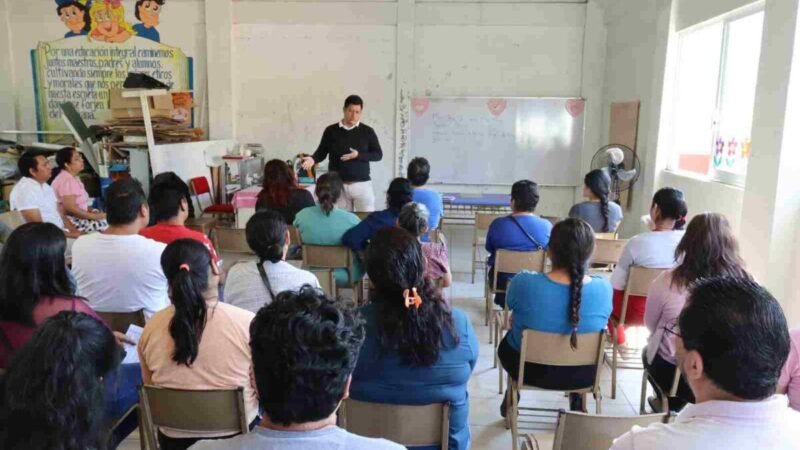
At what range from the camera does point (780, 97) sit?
346cm

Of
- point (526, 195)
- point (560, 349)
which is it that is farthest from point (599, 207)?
point (560, 349)

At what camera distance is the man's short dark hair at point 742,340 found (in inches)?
40.9

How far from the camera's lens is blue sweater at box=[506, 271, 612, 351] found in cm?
229

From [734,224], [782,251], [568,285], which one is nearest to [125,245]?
[568,285]

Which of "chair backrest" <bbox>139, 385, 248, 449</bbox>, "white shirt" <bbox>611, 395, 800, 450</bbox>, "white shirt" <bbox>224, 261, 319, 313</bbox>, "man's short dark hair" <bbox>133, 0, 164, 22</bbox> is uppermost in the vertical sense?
"man's short dark hair" <bbox>133, 0, 164, 22</bbox>

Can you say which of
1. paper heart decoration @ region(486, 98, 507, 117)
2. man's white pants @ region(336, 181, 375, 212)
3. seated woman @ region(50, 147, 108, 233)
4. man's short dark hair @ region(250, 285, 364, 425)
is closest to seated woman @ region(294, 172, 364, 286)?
man's white pants @ region(336, 181, 375, 212)

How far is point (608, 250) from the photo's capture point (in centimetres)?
372

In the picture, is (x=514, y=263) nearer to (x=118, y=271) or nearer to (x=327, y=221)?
(x=327, y=221)

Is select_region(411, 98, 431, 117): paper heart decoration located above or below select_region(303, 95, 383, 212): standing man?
above

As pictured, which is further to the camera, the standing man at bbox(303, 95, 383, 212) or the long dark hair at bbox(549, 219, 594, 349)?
the standing man at bbox(303, 95, 383, 212)

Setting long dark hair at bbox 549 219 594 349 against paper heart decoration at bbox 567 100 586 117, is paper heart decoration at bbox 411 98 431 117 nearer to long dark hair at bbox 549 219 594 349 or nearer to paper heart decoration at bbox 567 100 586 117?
paper heart decoration at bbox 567 100 586 117

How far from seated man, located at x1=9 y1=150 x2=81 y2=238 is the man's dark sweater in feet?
6.97

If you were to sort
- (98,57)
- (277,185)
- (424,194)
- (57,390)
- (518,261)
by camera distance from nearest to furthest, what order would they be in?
1. (57,390)
2. (518,261)
3. (277,185)
4. (424,194)
5. (98,57)

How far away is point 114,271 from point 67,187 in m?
2.93
